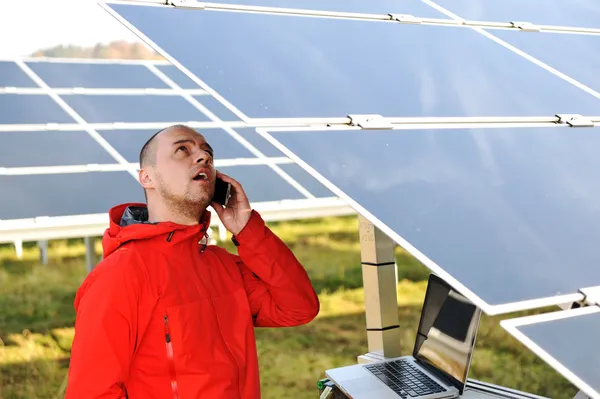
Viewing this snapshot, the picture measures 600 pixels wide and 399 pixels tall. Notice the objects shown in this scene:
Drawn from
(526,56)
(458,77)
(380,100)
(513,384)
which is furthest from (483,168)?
(513,384)

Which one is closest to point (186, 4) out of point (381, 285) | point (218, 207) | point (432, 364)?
point (218, 207)

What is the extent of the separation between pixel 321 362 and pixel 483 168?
7.16 metres

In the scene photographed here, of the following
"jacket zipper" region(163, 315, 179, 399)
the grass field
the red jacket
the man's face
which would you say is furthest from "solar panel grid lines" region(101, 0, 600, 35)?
the grass field

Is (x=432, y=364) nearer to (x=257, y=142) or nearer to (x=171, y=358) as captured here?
(x=171, y=358)

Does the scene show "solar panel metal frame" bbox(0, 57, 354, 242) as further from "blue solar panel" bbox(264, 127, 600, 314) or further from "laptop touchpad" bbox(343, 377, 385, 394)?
"blue solar panel" bbox(264, 127, 600, 314)

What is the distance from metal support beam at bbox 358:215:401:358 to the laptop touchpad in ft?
1.32

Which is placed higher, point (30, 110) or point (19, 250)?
point (30, 110)

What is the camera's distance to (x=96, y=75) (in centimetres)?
922

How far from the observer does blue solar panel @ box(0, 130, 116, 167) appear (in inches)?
297

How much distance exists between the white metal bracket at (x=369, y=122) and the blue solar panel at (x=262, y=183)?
15.0 feet

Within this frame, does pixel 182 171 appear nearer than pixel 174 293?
No

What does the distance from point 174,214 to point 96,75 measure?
642 centimetres

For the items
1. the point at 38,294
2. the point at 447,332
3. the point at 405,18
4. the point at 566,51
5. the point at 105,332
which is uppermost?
the point at 405,18

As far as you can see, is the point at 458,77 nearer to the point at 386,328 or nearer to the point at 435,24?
the point at 435,24
